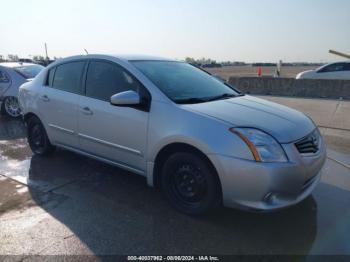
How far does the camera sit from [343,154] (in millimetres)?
5426

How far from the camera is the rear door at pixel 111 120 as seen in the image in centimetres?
354

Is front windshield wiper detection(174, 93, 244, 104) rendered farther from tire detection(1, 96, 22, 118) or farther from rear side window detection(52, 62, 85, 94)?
tire detection(1, 96, 22, 118)

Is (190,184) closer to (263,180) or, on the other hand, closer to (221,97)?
(263,180)

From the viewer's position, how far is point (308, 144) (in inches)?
123

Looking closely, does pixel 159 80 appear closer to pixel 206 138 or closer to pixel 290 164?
pixel 206 138

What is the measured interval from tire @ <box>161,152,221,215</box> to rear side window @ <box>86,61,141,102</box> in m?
0.97

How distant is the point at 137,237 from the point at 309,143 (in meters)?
1.89

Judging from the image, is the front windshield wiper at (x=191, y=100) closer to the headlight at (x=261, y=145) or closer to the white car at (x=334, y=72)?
the headlight at (x=261, y=145)

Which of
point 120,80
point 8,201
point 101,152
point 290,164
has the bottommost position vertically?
point 8,201

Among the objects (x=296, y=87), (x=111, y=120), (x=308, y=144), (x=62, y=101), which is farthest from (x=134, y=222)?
(x=296, y=87)

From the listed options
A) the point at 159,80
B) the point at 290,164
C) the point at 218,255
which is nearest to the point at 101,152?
the point at 159,80

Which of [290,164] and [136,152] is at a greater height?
[290,164]

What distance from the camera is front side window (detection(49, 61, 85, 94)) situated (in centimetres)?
431

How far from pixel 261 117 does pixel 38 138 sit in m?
3.68
